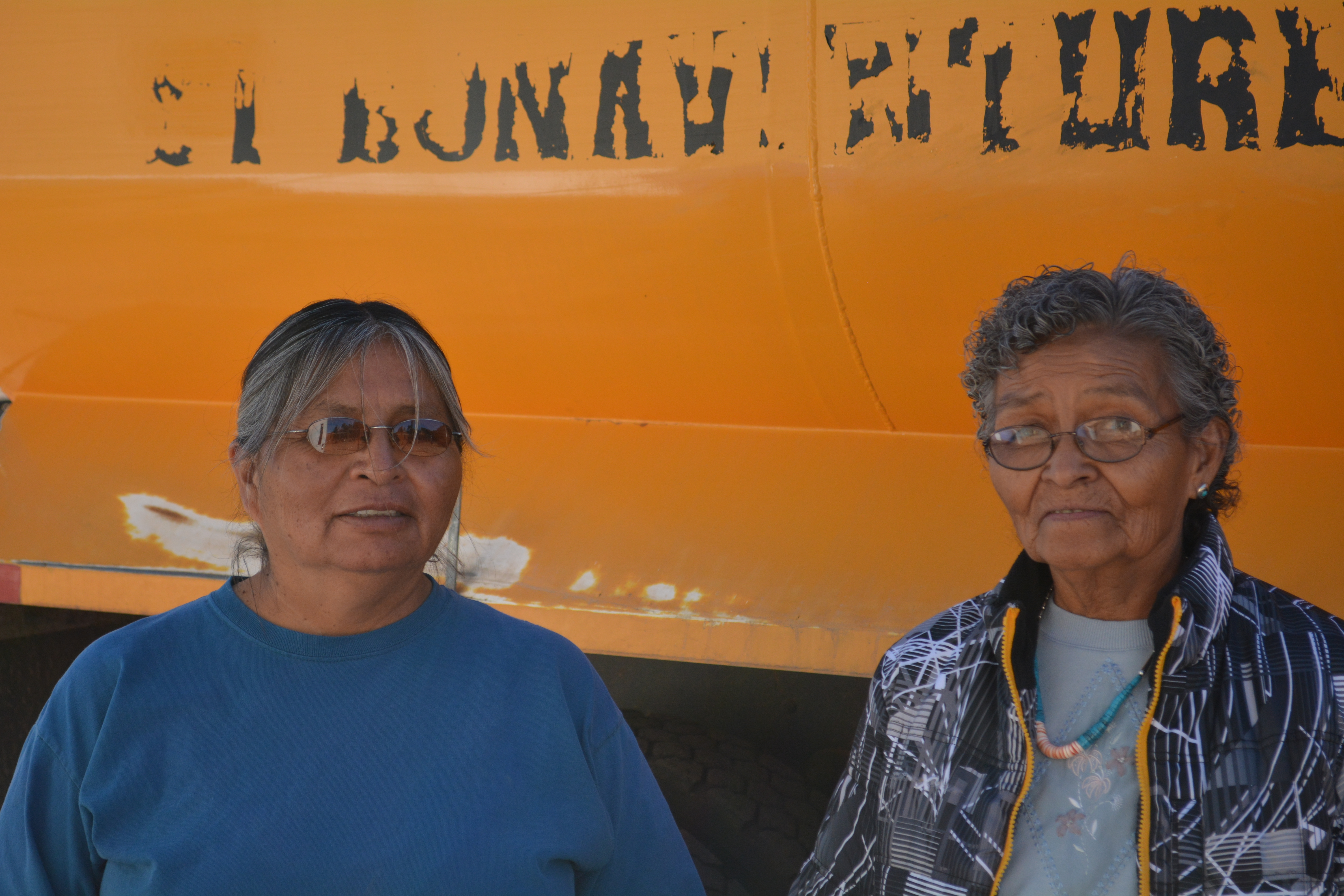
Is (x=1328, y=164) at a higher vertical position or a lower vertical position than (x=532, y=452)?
higher

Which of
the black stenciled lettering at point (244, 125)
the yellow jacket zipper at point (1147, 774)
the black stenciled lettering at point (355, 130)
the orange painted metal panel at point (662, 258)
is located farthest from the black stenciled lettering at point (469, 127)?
the yellow jacket zipper at point (1147, 774)

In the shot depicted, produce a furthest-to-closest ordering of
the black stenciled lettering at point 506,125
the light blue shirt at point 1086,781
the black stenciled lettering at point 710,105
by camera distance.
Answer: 1. the black stenciled lettering at point 506,125
2. the black stenciled lettering at point 710,105
3. the light blue shirt at point 1086,781

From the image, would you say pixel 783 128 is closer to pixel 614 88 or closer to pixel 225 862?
pixel 614 88

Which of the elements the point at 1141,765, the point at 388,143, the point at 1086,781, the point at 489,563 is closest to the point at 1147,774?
the point at 1141,765

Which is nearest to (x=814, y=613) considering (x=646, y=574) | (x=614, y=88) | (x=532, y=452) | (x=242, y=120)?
(x=646, y=574)

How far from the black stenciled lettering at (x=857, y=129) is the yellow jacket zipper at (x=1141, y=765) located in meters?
1.01

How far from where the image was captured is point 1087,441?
1.48m

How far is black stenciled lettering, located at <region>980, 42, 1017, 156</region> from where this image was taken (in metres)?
1.99

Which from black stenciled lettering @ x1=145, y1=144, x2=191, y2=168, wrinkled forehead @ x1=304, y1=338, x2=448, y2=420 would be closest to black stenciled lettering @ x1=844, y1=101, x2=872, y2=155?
wrinkled forehead @ x1=304, y1=338, x2=448, y2=420

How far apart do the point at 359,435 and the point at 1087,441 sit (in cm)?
97

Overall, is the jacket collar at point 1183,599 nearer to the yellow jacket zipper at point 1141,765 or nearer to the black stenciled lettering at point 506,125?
the yellow jacket zipper at point 1141,765

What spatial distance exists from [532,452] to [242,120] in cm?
94

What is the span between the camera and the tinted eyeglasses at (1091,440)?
4.82 ft

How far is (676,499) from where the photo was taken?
2.37m
